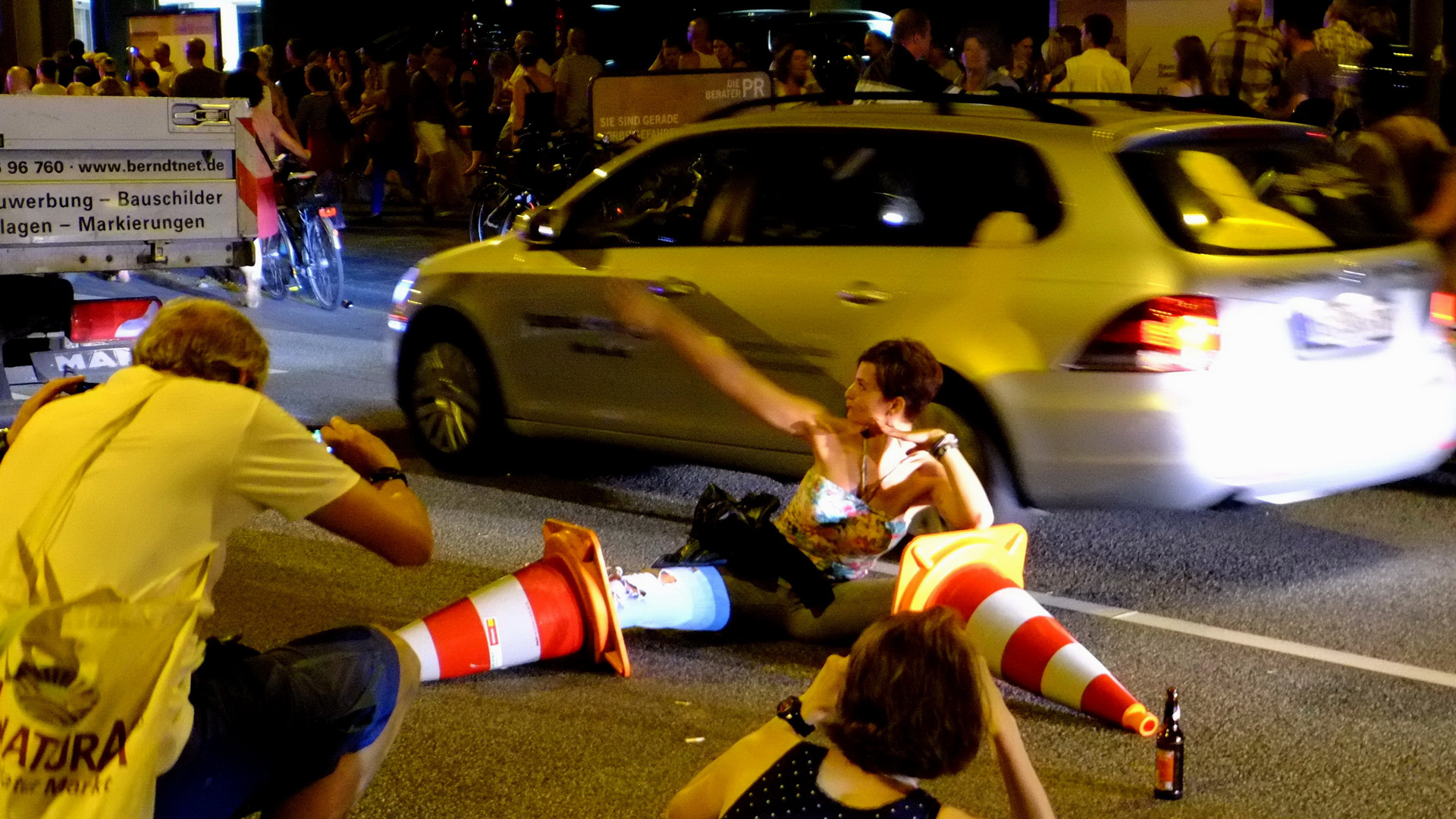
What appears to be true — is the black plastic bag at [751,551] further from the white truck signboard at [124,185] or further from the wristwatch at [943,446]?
the white truck signboard at [124,185]

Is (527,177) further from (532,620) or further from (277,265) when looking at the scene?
(532,620)

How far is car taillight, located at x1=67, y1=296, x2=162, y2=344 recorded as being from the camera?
29.3 feet

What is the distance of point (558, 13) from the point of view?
26469 mm

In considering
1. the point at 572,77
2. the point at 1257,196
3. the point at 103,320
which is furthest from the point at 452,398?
the point at 572,77

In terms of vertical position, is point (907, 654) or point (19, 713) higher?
point (907, 654)

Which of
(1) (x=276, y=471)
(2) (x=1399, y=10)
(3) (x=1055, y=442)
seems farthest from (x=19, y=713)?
(2) (x=1399, y=10)

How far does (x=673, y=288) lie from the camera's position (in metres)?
7.29

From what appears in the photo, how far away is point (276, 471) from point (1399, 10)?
19200 millimetres

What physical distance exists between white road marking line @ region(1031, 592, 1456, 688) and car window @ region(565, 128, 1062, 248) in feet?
4.25

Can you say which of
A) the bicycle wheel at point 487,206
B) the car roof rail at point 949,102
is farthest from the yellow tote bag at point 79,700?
the bicycle wheel at point 487,206

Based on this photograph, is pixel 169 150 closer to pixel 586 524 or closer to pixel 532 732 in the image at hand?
pixel 586 524

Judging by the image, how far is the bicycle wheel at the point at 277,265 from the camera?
14.7 meters

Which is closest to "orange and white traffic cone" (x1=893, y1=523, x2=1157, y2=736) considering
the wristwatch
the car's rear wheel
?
the wristwatch

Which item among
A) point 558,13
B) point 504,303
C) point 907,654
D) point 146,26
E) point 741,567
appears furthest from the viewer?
point 146,26
